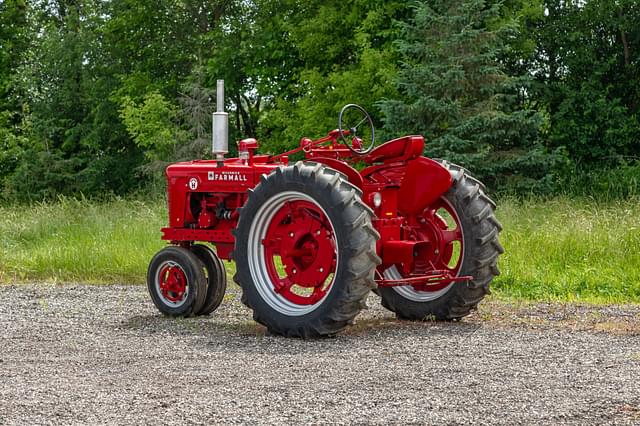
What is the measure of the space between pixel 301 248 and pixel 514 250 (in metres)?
4.29

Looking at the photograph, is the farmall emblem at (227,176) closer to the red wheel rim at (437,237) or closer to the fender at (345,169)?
the fender at (345,169)

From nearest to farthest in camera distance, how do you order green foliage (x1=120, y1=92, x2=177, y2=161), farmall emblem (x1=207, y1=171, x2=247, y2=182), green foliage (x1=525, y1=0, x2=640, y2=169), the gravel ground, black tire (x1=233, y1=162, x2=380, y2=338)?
the gravel ground
black tire (x1=233, y1=162, x2=380, y2=338)
farmall emblem (x1=207, y1=171, x2=247, y2=182)
green foliage (x1=525, y1=0, x2=640, y2=169)
green foliage (x1=120, y1=92, x2=177, y2=161)

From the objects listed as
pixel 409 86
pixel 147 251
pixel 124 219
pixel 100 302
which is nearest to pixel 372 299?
pixel 100 302

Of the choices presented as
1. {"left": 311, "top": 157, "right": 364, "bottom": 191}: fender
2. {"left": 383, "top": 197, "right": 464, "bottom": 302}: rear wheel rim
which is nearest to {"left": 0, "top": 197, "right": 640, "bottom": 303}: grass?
{"left": 383, "top": 197, "right": 464, "bottom": 302}: rear wheel rim

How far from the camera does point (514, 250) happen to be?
11.6m

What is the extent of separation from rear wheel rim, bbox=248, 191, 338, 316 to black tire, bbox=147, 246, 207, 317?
89cm

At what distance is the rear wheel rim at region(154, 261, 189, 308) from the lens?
8.90 m

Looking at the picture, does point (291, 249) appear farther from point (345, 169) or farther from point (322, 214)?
point (345, 169)

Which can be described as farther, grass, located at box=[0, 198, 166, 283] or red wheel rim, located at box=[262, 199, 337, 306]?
grass, located at box=[0, 198, 166, 283]

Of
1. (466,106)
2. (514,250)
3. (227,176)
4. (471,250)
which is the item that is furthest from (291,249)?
(466,106)

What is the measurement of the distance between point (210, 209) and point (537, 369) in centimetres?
376

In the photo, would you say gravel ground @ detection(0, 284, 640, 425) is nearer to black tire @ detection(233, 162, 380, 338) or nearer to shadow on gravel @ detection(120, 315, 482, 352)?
shadow on gravel @ detection(120, 315, 482, 352)

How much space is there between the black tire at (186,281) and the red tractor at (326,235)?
0.04 feet

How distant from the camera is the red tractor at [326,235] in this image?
7.55 m
